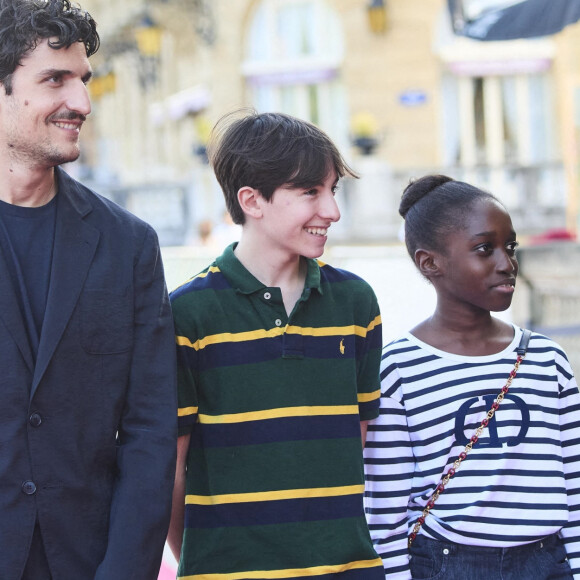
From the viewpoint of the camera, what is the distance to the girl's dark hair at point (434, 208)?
296 cm

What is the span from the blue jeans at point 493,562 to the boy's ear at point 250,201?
999 mm

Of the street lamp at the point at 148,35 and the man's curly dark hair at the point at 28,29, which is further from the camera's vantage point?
the street lamp at the point at 148,35

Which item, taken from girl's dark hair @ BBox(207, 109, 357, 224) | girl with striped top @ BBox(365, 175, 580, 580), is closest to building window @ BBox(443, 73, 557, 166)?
girl with striped top @ BBox(365, 175, 580, 580)

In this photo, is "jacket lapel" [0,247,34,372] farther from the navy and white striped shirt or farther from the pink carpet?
the pink carpet

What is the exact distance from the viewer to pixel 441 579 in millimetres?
2689

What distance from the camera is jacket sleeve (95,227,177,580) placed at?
2363mm

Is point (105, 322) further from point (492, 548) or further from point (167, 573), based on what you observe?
point (167, 573)

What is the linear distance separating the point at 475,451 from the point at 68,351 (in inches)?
43.8

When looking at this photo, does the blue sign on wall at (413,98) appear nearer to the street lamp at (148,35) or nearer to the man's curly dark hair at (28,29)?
the street lamp at (148,35)

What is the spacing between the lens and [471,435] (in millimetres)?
2760

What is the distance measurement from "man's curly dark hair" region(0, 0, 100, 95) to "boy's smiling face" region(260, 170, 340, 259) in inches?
26.3

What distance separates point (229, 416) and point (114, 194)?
1763cm

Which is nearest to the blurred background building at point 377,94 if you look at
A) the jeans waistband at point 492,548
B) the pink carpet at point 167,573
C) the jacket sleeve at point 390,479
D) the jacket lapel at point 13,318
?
the pink carpet at point 167,573

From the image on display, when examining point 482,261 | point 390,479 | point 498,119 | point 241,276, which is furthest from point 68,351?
point 498,119
